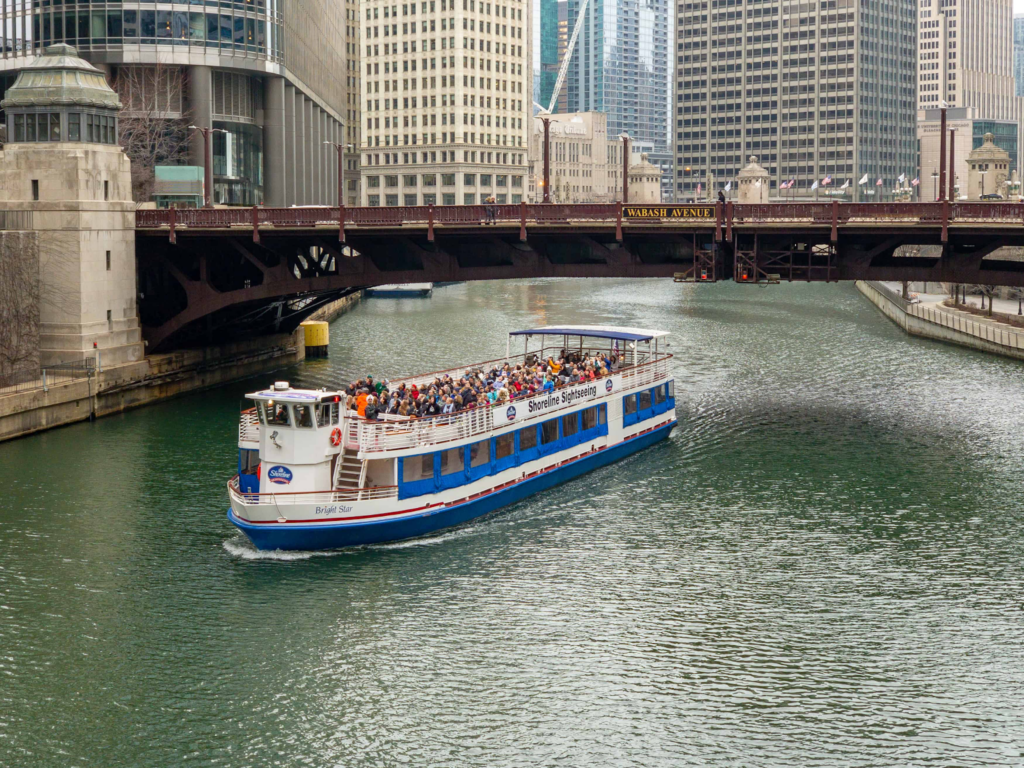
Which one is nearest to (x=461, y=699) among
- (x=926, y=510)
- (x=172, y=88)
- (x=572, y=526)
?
(x=572, y=526)

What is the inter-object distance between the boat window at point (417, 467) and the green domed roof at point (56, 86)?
110ft

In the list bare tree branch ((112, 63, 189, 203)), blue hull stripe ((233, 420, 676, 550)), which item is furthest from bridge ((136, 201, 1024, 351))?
bare tree branch ((112, 63, 189, 203))

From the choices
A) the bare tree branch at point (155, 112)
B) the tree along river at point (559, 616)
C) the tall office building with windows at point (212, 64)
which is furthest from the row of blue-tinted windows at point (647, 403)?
the bare tree branch at point (155, 112)

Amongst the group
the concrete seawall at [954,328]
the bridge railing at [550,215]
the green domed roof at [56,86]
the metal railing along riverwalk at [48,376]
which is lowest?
the metal railing along riverwalk at [48,376]

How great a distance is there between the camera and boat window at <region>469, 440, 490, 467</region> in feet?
150

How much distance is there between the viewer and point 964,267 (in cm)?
6053

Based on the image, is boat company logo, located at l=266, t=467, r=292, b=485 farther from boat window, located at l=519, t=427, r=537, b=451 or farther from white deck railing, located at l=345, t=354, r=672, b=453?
boat window, located at l=519, t=427, r=537, b=451

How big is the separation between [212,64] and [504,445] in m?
85.2

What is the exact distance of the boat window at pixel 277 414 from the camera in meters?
41.4

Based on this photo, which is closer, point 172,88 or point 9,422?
point 9,422

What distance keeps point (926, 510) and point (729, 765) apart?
21.9 m

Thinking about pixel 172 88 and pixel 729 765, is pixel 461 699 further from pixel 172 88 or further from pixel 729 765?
pixel 172 88

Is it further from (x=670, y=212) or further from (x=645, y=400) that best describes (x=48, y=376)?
(x=670, y=212)

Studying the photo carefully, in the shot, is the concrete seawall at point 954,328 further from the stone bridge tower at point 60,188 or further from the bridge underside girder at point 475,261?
the stone bridge tower at point 60,188
